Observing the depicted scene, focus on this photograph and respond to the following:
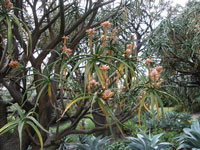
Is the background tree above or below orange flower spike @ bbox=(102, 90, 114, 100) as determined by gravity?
above

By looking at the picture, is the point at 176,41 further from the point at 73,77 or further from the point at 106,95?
the point at 106,95

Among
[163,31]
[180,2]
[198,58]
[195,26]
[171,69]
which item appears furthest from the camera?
[180,2]

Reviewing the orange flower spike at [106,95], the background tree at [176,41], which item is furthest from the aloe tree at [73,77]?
the background tree at [176,41]

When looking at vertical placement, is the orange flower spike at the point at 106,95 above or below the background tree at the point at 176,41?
below

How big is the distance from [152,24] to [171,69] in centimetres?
130

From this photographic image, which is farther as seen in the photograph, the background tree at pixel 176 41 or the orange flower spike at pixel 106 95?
the background tree at pixel 176 41

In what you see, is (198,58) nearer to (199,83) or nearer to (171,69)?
(171,69)

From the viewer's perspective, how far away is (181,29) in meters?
3.23

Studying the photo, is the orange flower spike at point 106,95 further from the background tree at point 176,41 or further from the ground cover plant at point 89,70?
the background tree at point 176,41

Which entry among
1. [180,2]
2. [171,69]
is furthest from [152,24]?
[171,69]

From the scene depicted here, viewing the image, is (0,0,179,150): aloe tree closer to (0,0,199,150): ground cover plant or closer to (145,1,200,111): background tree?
(0,0,199,150): ground cover plant

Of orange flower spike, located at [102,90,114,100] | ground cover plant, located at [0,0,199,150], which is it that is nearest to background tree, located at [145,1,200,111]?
ground cover plant, located at [0,0,199,150]

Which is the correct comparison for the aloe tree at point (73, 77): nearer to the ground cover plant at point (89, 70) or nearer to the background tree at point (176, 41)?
the ground cover plant at point (89, 70)

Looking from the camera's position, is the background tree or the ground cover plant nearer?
the ground cover plant
